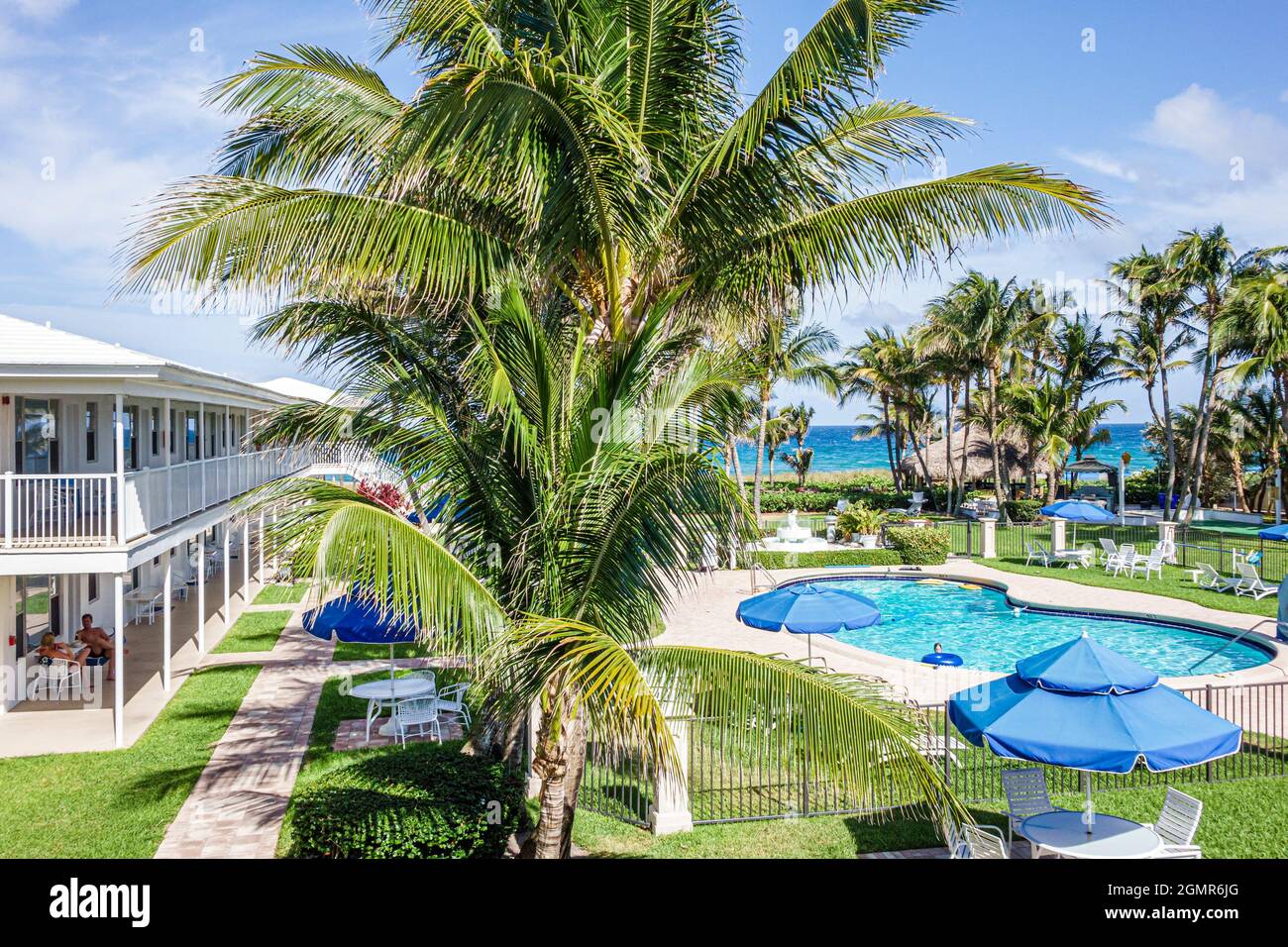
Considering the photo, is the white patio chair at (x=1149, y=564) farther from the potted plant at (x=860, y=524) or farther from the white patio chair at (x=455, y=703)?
the white patio chair at (x=455, y=703)

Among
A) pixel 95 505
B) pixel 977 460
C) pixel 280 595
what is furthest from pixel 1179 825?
pixel 977 460

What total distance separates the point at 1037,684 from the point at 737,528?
12.1 feet

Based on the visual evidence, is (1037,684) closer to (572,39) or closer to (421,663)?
(572,39)

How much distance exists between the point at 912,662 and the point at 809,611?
172 inches

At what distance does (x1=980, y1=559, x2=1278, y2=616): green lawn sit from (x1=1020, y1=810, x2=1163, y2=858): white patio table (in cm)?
1454

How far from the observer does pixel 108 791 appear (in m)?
10.2

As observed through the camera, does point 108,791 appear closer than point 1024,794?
No

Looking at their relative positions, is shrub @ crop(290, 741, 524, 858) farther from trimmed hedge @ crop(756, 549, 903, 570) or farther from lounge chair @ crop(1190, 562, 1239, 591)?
lounge chair @ crop(1190, 562, 1239, 591)

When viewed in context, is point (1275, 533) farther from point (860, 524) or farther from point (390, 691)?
point (390, 691)

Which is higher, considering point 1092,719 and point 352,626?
point 352,626

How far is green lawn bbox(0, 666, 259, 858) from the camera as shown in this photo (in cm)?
877

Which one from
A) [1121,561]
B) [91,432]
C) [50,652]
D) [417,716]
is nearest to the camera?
[417,716]

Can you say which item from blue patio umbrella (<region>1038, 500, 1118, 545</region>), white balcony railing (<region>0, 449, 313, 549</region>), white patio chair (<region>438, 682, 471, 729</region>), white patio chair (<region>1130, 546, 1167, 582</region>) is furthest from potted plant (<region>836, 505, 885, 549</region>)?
white balcony railing (<region>0, 449, 313, 549</region>)
